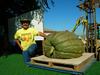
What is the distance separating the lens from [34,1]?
12.8m

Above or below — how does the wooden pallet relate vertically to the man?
below

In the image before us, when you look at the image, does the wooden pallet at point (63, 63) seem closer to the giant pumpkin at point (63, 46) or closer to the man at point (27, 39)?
the giant pumpkin at point (63, 46)

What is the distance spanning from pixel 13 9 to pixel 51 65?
263 inches

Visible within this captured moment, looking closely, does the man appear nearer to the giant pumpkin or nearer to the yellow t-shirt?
the yellow t-shirt

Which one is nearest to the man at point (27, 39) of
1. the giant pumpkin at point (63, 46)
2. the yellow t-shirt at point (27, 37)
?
the yellow t-shirt at point (27, 37)

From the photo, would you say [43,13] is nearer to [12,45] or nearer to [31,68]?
[12,45]

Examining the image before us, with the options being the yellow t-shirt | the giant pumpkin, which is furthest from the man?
the giant pumpkin

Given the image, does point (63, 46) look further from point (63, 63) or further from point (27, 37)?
point (27, 37)

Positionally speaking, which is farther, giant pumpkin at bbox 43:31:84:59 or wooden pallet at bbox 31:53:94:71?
giant pumpkin at bbox 43:31:84:59

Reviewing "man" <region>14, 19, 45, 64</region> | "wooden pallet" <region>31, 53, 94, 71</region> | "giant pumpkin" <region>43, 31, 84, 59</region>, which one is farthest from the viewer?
"man" <region>14, 19, 45, 64</region>

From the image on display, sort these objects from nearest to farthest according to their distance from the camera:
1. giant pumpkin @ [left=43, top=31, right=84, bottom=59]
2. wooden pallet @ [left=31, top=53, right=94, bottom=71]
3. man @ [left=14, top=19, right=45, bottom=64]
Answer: wooden pallet @ [left=31, top=53, right=94, bottom=71] < giant pumpkin @ [left=43, top=31, right=84, bottom=59] < man @ [left=14, top=19, right=45, bottom=64]

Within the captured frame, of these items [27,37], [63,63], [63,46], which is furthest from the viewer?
[27,37]

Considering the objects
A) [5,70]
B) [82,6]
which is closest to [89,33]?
[82,6]

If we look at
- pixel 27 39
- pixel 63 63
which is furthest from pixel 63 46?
pixel 27 39
